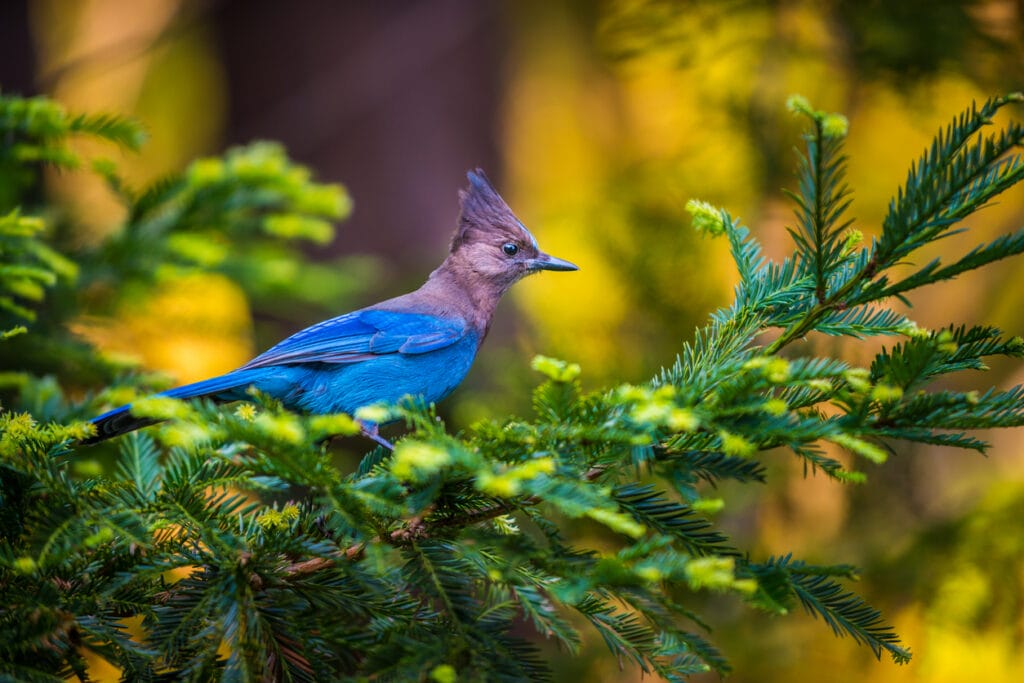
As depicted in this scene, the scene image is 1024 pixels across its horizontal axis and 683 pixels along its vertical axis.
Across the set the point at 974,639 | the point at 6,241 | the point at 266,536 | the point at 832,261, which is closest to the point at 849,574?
the point at 832,261

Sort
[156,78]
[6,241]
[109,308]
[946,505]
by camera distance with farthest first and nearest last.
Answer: [156,78] → [946,505] → [109,308] → [6,241]

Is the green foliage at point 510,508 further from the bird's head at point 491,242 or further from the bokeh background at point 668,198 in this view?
the bokeh background at point 668,198

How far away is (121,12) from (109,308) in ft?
22.7

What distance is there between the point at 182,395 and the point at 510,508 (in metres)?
1.35

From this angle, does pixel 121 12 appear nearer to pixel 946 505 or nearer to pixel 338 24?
pixel 338 24

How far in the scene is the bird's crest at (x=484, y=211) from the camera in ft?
12.2

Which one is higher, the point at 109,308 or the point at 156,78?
the point at 156,78

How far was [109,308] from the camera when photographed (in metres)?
3.73

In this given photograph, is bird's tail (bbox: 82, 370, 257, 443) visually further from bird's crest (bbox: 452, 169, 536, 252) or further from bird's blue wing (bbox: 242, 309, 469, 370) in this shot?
bird's crest (bbox: 452, 169, 536, 252)

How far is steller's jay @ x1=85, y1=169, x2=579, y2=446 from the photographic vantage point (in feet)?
10.1

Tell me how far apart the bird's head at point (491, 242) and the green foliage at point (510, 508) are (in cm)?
Answer: 178

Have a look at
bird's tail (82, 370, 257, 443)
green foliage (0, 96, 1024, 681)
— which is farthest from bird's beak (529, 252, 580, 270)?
green foliage (0, 96, 1024, 681)

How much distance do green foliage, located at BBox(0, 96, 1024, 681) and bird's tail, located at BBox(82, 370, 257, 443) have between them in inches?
15.5

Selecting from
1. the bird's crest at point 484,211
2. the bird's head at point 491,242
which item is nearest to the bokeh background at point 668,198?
the bird's head at point 491,242
